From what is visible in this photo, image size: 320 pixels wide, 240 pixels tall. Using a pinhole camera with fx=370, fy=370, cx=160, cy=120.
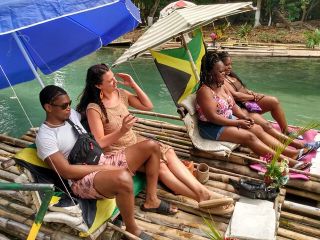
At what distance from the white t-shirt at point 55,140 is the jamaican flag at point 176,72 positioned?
7.10ft

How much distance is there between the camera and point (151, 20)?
62.2ft

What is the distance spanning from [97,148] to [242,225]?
52.2 inches

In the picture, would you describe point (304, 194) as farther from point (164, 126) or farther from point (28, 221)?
point (28, 221)

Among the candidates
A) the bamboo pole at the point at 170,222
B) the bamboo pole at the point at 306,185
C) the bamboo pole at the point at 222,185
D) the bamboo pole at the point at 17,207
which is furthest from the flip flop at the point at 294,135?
the bamboo pole at the point at 17,207

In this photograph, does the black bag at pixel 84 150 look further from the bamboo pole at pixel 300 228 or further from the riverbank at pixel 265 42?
the riverbank at pixel 265 42

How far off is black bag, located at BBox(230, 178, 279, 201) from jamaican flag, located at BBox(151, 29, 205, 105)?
1.75 m

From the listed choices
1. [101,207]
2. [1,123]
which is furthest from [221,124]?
[1,123]

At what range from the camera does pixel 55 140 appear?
2854 millimetres

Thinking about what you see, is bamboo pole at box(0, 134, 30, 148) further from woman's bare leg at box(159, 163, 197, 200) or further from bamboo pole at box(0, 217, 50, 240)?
woman's bare leg at box(159, 163, 197, 200)

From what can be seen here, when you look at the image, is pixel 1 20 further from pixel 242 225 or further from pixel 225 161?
pixel 225 161

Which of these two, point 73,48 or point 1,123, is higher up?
point 73,48

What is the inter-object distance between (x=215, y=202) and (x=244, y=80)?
788 centimetres

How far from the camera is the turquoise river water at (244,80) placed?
8.03 meters

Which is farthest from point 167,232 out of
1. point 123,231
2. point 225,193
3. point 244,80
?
point 244,80
